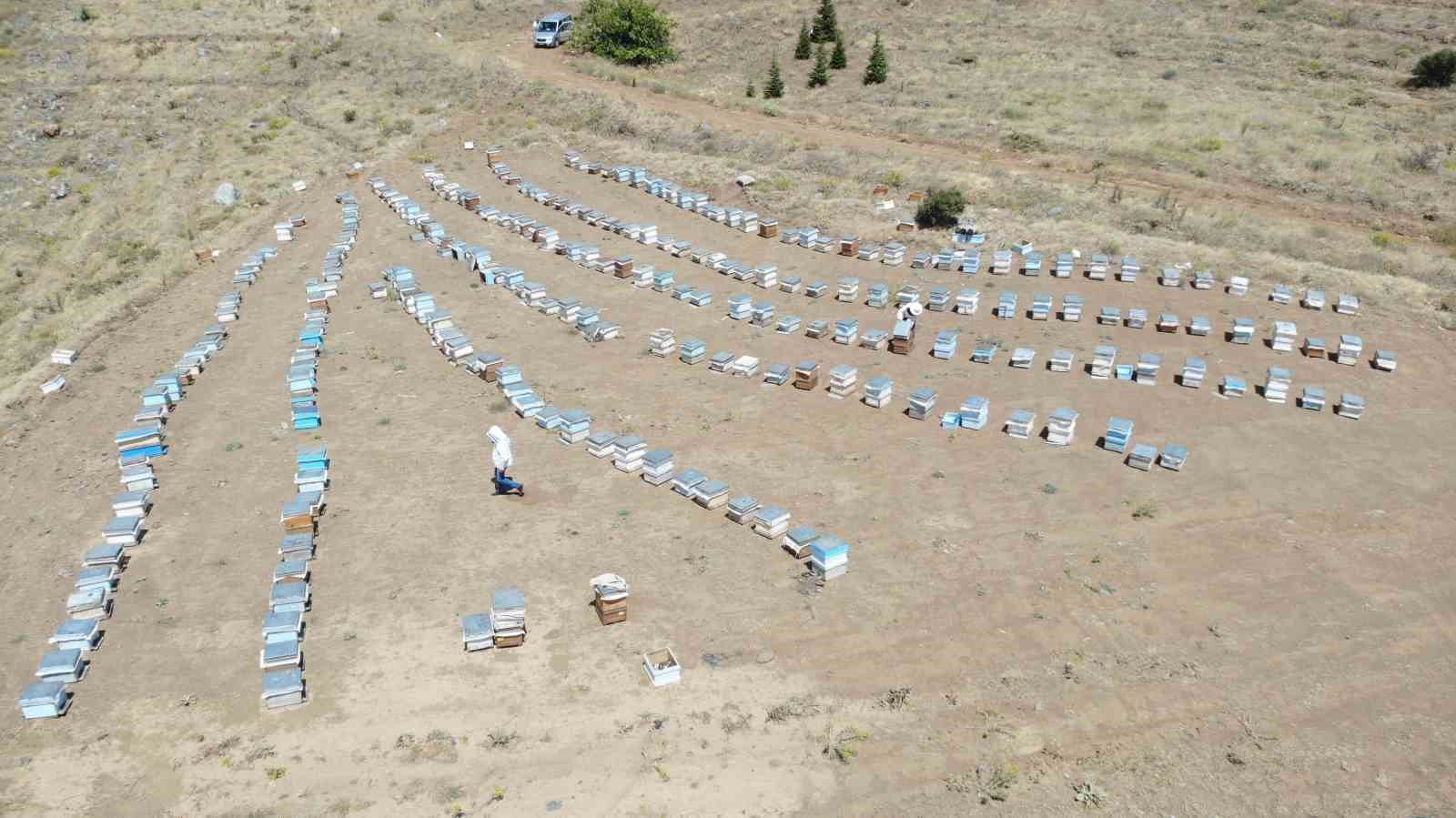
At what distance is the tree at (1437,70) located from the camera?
46.5m

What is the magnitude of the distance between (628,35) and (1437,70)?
46.8 meters

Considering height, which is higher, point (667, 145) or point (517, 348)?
point (667, 145)

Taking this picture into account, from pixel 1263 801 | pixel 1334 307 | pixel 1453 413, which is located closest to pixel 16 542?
pixel 1263 801

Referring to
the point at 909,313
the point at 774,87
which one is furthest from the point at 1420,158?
the point at 774,87

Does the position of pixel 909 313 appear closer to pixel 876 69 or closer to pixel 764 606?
pixel 764 606

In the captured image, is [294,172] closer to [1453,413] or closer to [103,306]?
[103,306]

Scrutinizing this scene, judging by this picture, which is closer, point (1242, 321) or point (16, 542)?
point (16, 542)

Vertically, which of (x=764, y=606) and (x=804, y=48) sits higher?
(x=804, y=48)

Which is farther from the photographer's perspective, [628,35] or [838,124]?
[628,35]

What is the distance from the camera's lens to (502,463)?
17.2 m

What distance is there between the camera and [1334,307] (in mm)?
26719

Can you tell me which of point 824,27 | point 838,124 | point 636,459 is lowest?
point 636,459

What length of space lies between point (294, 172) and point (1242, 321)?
39398mm

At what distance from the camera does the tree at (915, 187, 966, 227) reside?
1292 inches
